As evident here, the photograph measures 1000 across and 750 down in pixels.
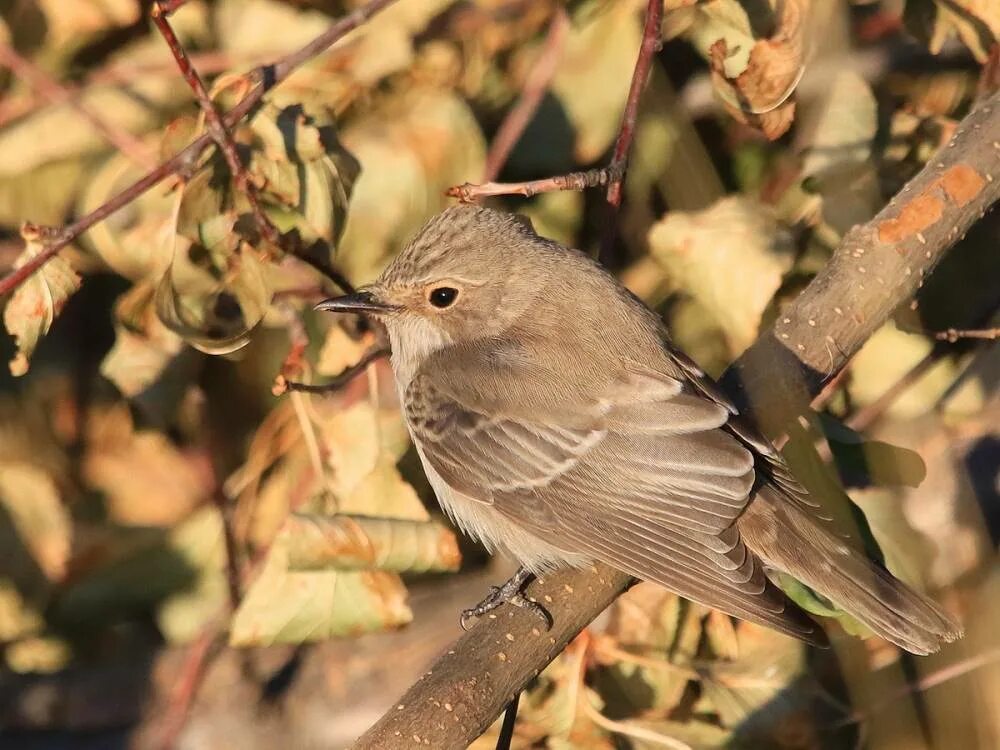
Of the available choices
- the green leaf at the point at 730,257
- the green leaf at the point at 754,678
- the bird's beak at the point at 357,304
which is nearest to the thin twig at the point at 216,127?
the bird's beak at the point at 357,304

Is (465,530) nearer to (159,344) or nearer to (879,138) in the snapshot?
(159,344)

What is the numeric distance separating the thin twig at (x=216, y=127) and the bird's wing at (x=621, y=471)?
2.44ft

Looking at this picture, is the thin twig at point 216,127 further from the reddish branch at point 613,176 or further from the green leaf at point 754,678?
the green leaf at point 754,678

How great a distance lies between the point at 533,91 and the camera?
535 cm

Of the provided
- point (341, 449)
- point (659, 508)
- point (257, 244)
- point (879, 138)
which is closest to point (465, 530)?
point (341, 449)

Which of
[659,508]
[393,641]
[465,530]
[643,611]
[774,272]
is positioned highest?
[774,272]

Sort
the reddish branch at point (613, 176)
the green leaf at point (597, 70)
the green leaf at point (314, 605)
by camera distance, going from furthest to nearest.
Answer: the green leaf at point (597, 70)
the green leaf at point (314, 605)
the reddish branch at point (613, 176)

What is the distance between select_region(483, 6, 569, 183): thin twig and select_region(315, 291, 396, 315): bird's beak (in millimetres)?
1086

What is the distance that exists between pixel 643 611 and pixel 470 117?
6.06 ft

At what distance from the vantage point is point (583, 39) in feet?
17.7

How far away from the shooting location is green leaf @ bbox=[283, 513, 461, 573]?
3.90 metres

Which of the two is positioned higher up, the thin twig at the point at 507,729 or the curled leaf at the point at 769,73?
the curled leaf at the point at 769,73

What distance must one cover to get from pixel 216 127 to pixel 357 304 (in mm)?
674

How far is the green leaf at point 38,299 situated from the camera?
3.86m
